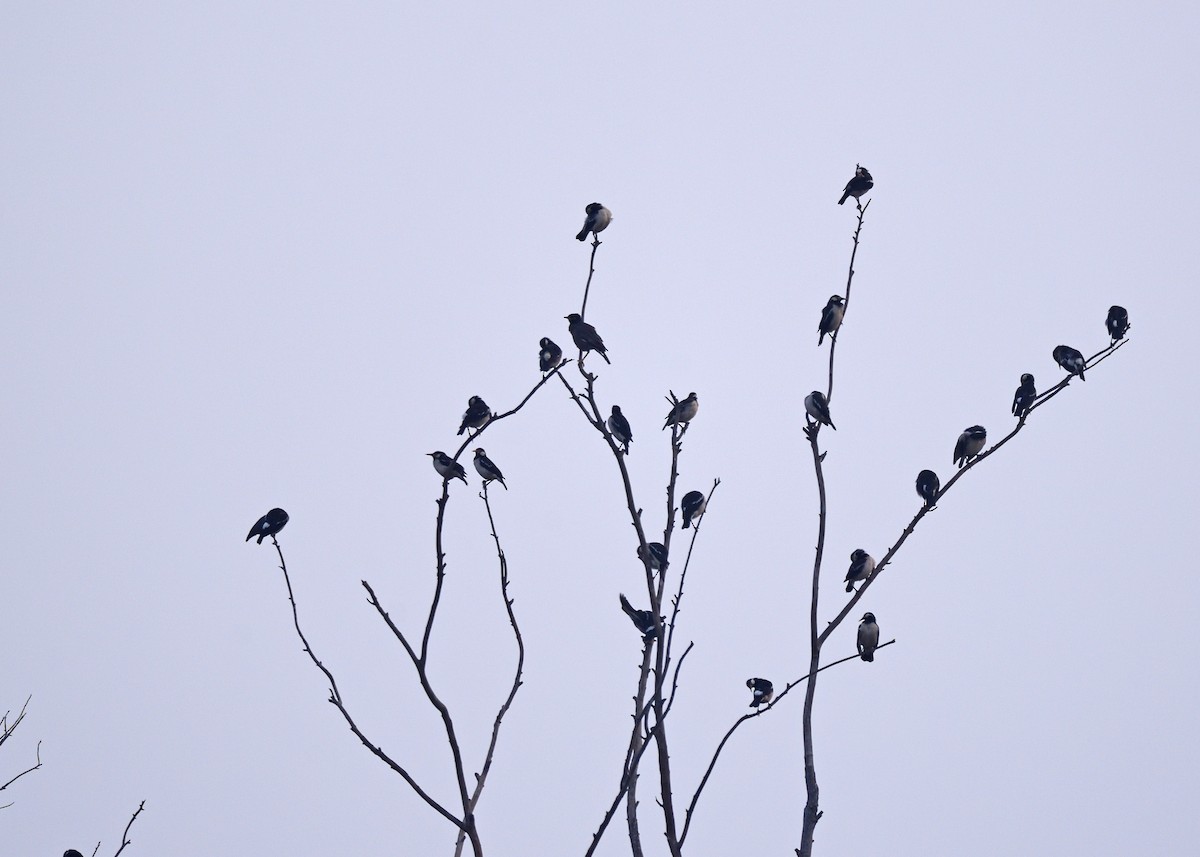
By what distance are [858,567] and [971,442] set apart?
2556 mm

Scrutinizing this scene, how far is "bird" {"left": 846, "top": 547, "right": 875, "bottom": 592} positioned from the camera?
404 inches

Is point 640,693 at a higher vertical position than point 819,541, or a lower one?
lower

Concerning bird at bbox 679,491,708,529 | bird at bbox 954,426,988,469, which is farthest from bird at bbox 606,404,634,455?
bird at bbox 954,426,988,469

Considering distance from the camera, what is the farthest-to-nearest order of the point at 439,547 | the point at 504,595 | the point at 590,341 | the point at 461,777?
the point at 590,341
the point at 504,595
the point at 439,547
the point at 461,777

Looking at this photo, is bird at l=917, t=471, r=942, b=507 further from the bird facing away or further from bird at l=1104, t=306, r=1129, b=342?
the bird facing away

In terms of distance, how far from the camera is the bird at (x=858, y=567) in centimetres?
1027

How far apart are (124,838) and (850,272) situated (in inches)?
162

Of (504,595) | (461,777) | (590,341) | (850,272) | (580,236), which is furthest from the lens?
(580,236)

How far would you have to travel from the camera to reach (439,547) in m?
4.22

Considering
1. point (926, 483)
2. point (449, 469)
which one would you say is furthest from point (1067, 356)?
point (449, 469)

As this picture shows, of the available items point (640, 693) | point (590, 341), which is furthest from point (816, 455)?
point (590, 341)

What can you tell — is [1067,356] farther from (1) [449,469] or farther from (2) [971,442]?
(1) [449,469]

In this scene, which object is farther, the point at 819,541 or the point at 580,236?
the point at 580,236

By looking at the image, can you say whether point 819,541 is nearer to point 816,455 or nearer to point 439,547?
point 816,455
